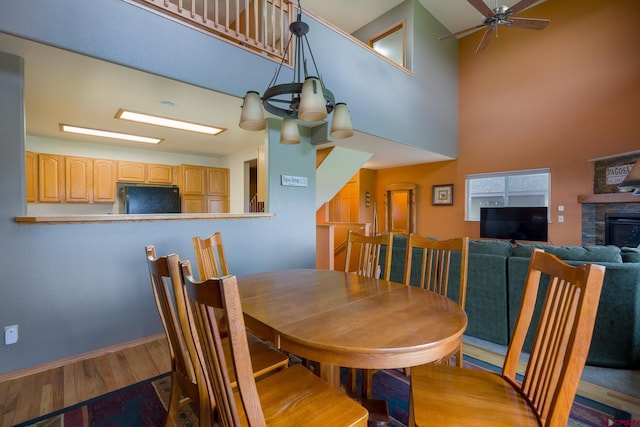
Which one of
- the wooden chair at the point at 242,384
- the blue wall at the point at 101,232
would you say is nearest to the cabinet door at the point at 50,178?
the blue wall at the point at 101,232

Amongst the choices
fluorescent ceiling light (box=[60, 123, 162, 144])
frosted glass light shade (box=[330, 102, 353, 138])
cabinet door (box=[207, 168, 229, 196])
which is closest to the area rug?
frosted glass light shade (box=[330, 102, 353, 138])

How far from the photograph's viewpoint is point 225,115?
10.8 ft

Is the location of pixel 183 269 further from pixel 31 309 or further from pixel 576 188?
pixel 576 188

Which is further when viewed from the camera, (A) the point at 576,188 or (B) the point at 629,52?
(A) the point at 576,188

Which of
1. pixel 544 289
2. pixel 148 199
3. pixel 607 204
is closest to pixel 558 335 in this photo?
pixel 544 289

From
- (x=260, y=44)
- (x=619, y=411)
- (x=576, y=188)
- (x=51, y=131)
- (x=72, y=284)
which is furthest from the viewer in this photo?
(x=576, y=188)

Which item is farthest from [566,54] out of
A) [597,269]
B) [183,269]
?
[183,269]

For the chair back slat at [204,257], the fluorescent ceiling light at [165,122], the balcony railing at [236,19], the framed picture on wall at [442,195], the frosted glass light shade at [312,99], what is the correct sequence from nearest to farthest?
1. the frosted glass light shade at [312,99]
2. the chair back slat at [204,257]
3. the balcony railing at [236,19]
4. the fluorescent ceiling light at [165,122]
5. the framed picture on wall at [442,195]

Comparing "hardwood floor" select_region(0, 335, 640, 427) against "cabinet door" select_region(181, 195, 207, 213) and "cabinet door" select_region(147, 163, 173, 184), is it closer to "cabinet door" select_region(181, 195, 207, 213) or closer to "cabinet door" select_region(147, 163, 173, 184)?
"cabinet door" select_region(181, 195, 207, 213)

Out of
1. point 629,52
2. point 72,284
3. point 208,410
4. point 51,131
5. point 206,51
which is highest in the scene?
point 629,52

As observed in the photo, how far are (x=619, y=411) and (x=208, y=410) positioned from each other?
2246 mm

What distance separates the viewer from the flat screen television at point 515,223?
17.3 ft

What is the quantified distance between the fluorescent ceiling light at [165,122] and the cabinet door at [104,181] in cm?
157

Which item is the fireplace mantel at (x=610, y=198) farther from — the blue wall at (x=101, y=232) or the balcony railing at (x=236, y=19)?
the balcony railing at (x=236, y=19)
